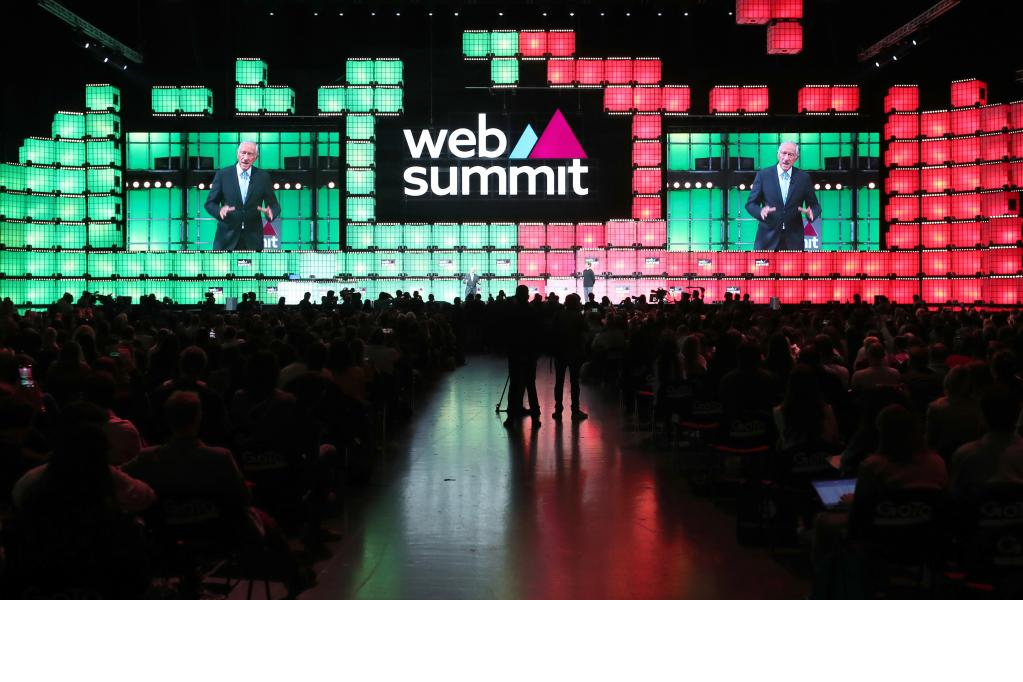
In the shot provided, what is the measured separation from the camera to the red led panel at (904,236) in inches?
1519

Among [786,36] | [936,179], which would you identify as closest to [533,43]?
[786,36]

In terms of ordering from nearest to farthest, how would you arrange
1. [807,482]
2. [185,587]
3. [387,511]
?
[185,587] → [807,482] → [387,511]

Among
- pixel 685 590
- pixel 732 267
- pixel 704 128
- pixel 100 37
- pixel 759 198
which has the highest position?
pixel 100 37

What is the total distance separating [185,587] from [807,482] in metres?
4.78

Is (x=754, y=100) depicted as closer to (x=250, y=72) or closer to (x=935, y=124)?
(x=935, y=124)

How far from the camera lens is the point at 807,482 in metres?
8.57

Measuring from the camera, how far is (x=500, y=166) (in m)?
36.8

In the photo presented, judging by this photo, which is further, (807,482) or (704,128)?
(704,128)

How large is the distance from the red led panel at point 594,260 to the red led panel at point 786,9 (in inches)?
405

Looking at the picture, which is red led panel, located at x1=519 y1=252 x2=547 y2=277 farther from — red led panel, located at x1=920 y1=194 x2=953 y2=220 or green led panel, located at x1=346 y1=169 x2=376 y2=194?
A: red led panel, located at x1=920 y1=194 x2=953 y2=220

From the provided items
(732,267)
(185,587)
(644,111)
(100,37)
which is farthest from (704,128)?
(185,587)

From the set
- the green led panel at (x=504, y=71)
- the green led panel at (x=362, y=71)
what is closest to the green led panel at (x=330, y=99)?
the green led panel at (x=362, y=71)

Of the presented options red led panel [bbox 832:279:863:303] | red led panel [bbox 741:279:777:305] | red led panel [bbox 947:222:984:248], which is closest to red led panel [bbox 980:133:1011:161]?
red led panel [bbox 947:222:984:248]

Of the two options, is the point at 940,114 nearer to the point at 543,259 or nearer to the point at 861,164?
the point at 861,164
